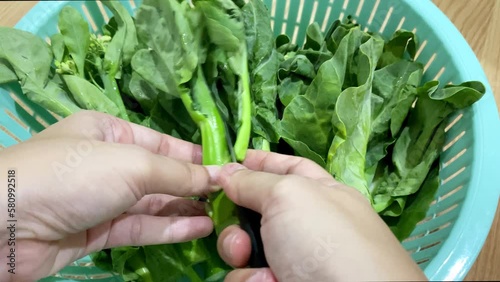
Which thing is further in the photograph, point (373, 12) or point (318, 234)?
point (373, 12)

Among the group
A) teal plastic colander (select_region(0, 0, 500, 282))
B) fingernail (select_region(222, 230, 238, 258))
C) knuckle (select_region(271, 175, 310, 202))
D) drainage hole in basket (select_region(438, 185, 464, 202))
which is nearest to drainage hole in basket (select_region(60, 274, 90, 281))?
teal plastic colander (select_region(0, 0, 500, 282))

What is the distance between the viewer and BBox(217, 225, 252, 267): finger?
50 cm

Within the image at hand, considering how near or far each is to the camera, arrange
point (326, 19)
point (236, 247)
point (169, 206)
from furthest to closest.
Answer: point (326, 19) < point (169, 206) < point (236, 247)

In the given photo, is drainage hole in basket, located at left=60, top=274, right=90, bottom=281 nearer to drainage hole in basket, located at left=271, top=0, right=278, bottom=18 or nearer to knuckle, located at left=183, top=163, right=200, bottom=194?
knuckle, located at left=183, top=163, right=200, bottom=194

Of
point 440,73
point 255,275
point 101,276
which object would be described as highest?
point 440,73

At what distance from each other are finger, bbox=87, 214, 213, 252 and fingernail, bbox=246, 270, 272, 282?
0.34 ft

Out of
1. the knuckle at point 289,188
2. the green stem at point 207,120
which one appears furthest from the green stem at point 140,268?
the knuckle at point 289,188

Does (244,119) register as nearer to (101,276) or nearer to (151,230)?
(151,230)

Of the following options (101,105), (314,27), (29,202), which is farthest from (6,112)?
(314,27)

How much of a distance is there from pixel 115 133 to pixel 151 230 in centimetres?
11

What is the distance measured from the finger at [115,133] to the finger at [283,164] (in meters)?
0.08

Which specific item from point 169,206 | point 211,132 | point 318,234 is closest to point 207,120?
point 211,132

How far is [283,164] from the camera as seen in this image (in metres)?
0.52

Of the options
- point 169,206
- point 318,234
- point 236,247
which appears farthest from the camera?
point 169,206
